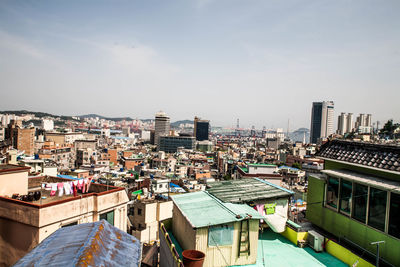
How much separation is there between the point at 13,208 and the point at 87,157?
169 ft

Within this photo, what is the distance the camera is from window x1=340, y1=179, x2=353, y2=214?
5.64 metres

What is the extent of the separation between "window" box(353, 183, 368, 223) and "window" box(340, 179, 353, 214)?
155mm

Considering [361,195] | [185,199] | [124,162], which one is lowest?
[124,162]

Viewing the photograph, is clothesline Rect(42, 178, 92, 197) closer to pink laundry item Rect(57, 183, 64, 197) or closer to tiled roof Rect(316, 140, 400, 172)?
pink laundry item Rect(57, 183, 64, 197)

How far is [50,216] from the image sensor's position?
24.2 feet

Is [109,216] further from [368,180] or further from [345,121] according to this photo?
[345,121]

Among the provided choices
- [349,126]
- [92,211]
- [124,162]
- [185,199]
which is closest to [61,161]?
[124,162]

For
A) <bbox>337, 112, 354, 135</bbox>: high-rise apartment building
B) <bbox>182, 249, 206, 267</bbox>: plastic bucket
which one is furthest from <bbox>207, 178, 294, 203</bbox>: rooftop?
<bbox>337, 112, 354, 135</bbox>: high-rise apartment building

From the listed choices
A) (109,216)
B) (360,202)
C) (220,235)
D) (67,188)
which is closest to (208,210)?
(220,235)

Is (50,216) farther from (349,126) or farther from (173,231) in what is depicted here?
(349,126)

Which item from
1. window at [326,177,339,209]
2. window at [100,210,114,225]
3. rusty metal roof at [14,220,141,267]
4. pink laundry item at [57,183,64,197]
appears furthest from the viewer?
pink laundry item at [57,183,64,197]

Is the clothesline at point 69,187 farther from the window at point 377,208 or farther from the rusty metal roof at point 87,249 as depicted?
the window at point 377,208

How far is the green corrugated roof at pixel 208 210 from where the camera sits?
197 inches

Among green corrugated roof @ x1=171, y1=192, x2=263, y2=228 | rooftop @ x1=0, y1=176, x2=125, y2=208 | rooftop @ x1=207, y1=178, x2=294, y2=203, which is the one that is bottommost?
rooftop @ x1=0, y1=176, x2=125, y2=208
